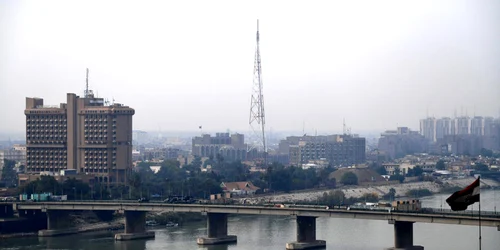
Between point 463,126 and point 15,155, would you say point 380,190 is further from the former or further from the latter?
point 463,126

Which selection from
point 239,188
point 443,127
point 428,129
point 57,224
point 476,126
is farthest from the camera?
point 428,129

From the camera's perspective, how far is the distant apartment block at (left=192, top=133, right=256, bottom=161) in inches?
4500

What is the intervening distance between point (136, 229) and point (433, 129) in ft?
422

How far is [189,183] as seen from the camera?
63094mm

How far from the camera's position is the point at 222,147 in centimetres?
11844

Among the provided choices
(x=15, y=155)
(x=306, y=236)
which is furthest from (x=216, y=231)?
(x=15, y=155)

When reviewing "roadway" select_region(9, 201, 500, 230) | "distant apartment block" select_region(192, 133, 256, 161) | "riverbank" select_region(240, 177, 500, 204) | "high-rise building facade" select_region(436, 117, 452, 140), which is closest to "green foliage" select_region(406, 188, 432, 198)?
"riverbank" select_region(240, 177, 500, 204)

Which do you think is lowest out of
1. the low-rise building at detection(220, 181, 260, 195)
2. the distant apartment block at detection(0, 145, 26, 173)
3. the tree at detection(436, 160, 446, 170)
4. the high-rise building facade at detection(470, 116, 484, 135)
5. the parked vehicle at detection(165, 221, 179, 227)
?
the parked vehicle at detection(165, 221, 179, 227)

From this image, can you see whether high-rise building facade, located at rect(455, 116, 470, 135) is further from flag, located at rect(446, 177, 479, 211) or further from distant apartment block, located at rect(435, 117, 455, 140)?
flag, located at rect(446, 177, 479, 211)

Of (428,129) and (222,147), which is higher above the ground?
(428,129)

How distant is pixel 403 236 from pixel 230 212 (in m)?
8.30

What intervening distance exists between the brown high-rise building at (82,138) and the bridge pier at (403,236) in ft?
93.3

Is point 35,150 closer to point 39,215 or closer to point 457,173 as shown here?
point 39,215

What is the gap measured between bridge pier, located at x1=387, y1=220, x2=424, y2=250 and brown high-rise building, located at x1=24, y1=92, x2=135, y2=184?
93.3 feet
